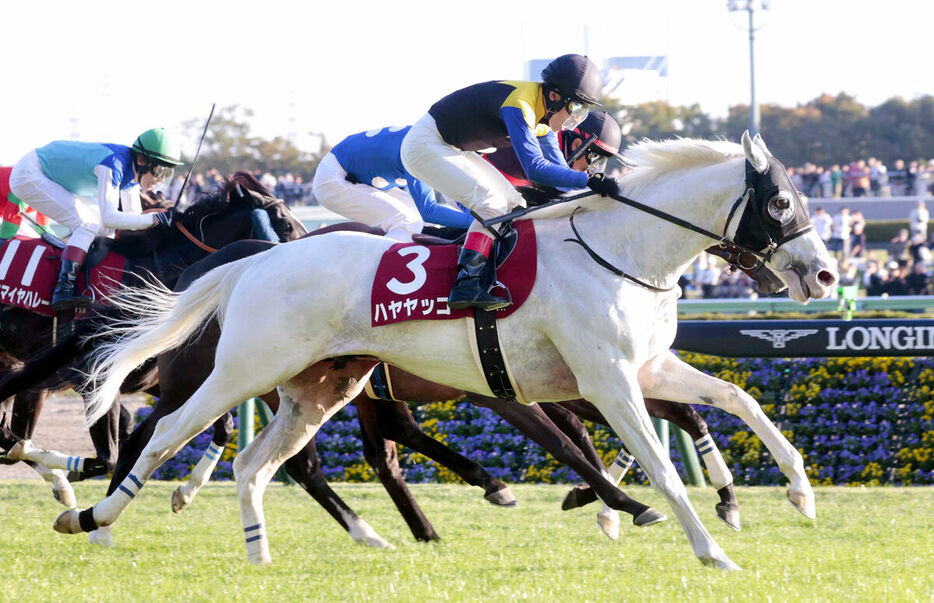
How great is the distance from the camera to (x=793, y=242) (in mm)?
4363

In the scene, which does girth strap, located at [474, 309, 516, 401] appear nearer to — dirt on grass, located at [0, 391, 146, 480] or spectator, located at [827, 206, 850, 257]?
dirt on grass, located at [0, 391, 146, 480]

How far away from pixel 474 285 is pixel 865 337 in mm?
3145

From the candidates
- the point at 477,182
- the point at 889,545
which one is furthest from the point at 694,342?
the point at 477,182

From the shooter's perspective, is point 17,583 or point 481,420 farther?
point 481,420

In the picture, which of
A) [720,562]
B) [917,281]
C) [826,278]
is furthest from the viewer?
[917,281]

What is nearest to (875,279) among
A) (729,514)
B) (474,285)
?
(729,514)

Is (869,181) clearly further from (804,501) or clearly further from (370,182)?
(804,501)

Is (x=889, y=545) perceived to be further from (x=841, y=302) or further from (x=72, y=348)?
(x=841, y=302)

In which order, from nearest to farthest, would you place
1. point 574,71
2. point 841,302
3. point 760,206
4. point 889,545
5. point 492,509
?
point 760,206
point 574,71
point 889,545
point 492,509
point 841,302

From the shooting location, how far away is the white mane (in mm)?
4570

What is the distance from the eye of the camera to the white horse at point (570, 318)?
4.35 meters

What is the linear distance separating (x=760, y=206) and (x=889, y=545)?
167cm

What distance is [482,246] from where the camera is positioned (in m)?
4.53

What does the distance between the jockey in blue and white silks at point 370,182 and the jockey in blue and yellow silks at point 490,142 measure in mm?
958
